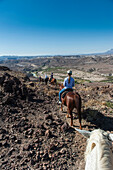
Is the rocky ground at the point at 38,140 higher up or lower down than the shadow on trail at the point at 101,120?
higher up

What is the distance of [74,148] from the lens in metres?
3.82

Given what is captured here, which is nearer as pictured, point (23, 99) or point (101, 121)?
point (101, 121)

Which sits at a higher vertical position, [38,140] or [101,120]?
[38,140]

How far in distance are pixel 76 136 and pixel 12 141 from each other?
95.6 inches

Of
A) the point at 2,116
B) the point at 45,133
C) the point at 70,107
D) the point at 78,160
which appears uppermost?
the point at 70,107

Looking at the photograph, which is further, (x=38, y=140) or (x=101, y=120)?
(x=101, y=120)

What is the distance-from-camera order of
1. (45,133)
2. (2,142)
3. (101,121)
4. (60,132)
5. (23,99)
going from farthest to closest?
(23,99), (101,121), (60,132), (45,133), (2,142)

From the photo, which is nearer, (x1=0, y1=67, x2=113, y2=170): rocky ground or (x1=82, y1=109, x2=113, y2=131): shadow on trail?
(x1=0, y1=67, x2=113, y2=170): rocky ground

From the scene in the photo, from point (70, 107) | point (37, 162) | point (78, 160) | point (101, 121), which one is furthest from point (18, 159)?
point (101, 121)

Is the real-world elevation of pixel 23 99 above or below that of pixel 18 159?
above

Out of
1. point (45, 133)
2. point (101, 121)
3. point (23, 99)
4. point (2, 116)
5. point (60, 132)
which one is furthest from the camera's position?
point (23, 99)

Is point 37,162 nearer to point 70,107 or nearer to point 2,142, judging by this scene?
point 2,142

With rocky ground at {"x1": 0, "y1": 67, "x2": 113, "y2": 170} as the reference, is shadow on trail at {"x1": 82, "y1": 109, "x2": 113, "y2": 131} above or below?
below

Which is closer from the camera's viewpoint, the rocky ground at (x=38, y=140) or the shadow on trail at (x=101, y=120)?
the rocky ground at (x=38, y=140)
